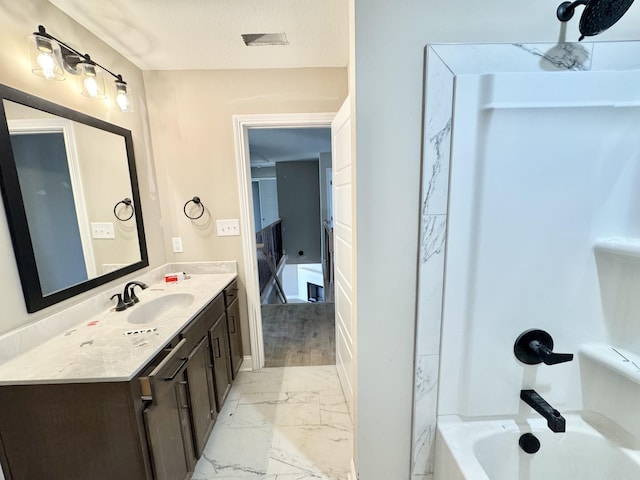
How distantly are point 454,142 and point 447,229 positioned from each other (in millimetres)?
306

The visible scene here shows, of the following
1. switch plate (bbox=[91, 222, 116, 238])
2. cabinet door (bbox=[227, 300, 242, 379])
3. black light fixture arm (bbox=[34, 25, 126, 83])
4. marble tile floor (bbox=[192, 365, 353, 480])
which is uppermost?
black light fixture arm (bbox=[34, 25, 126, 83])

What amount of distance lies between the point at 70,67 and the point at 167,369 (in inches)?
63.4

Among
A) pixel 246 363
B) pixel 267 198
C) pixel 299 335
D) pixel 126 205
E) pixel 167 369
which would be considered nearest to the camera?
pixel 167 369

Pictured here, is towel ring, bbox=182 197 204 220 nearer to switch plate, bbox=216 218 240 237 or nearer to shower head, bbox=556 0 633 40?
switch plate, bbox=216 218 240 237

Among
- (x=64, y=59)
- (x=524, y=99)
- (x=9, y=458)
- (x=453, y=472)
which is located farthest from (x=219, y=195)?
(x=453, y=472)

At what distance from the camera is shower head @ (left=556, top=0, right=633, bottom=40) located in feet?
2.52

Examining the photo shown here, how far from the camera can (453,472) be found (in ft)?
3.10

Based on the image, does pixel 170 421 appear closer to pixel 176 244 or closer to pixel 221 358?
pixel 221 358

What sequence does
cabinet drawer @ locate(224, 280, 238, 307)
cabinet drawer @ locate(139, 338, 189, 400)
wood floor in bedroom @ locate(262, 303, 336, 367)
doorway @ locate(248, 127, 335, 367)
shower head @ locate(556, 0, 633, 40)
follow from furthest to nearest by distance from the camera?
1. doorway @ locate(248, 127, 335, 367)
2. wood floor in bedroom @ locate(262, 303, 336, 367)
3. cabinet drawer @ locate(224, 280, 238, 307)
4. cabinet drawer @ locate(139, 338, 189, 400)
5. shower head @ locate(556, 0, 633, 40)

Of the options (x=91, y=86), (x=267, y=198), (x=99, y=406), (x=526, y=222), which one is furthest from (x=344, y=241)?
(x=267, y=198)

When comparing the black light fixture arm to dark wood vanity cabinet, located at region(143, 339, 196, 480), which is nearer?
dark wood vanity cabinet, located at region(143, 339, 196, 480)

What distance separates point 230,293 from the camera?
6.74 ft

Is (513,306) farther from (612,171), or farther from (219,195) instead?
(219,195)

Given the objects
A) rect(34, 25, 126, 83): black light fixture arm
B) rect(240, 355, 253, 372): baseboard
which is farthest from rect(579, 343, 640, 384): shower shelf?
rect(34, 25, 126, 83): black light fixture arm
